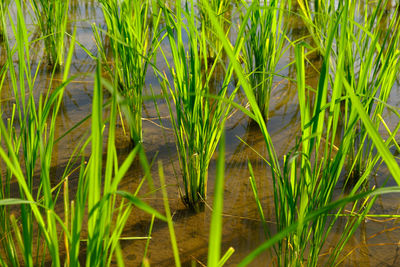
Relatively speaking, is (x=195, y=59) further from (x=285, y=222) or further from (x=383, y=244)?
(x=383, y=244)

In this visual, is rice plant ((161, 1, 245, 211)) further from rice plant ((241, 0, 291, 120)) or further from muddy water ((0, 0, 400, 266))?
rice plant ((241, 0, 291, 120))

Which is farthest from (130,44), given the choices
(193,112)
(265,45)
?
(265,45)

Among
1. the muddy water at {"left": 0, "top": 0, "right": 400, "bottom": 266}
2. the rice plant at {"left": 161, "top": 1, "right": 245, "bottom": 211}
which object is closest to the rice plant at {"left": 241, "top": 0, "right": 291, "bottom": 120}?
the muddy water at {"left": 0, "top": 0, "right": 400, "bottom": 266}

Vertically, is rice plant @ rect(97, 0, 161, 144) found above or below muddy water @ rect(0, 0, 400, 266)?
above

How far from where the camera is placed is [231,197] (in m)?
1.46

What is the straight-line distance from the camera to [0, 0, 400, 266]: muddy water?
48.3 inches

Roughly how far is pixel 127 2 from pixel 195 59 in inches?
18.5

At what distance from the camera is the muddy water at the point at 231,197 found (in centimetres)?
123

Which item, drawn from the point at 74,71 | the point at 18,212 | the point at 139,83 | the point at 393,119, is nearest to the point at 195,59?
the point at 139,83

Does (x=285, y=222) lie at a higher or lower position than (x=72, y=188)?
higher

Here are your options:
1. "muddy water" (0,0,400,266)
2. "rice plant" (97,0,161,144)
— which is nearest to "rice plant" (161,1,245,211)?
"muddy water" (0,0,400,266)

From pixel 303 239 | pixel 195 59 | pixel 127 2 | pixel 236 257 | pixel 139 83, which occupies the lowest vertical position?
pixel 236 257

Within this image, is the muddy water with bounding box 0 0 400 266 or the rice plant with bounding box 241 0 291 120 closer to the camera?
the muddy water with bounding box 0 0 400 266

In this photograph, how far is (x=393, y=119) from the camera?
1885 mm
